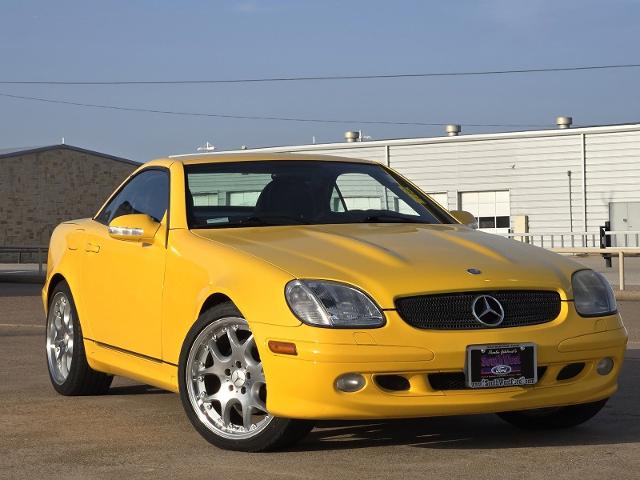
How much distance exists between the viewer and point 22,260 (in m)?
53.7

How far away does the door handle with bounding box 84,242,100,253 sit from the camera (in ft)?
26.0

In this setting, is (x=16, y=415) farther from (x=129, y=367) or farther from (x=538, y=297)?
(x=538, y=297)

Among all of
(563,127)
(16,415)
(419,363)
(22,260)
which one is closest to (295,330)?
(419,363)

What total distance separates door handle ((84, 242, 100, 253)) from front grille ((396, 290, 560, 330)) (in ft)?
8.75

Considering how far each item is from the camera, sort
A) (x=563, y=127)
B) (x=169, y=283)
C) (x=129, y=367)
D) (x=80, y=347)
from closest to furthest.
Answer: (x=169, y=283) < (x=129, y=367) < (x=80, y=347) < (x=563, y=127)

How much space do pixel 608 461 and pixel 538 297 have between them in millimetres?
816

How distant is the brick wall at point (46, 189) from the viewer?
2149 inches

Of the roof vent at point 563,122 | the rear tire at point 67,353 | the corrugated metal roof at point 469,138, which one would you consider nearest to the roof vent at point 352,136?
the corrugated metal roof at point 469,138

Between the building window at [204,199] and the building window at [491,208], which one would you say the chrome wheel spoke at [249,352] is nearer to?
the building window at [204,199]

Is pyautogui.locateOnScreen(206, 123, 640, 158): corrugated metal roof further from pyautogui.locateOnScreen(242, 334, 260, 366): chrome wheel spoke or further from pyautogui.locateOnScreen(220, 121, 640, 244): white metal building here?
pyautogui.locateOnScreen(242, 334, 260, 366): chrome wheel spoke

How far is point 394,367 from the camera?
18.7 ft

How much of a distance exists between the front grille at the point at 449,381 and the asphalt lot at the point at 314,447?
1.02ft

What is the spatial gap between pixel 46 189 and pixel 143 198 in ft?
163

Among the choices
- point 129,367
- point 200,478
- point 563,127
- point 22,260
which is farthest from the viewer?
point 22,260
